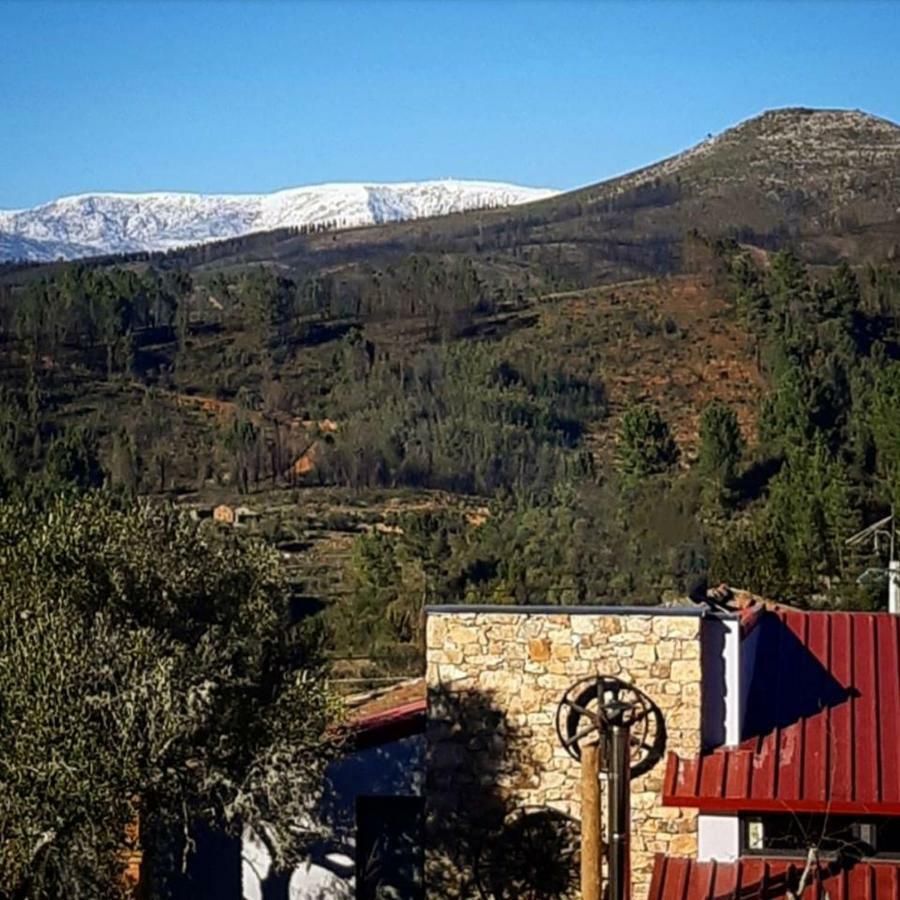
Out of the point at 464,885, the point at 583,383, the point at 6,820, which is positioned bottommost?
the point at 464,885

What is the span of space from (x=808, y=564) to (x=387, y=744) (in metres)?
20.6

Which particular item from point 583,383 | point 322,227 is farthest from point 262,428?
point 322,227

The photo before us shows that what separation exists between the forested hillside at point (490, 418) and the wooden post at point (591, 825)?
669 inches

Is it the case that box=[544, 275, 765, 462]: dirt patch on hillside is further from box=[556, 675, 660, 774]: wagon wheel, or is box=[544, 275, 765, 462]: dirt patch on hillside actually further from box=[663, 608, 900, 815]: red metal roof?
box=[556, 675, 660, 774]: wagon wheel

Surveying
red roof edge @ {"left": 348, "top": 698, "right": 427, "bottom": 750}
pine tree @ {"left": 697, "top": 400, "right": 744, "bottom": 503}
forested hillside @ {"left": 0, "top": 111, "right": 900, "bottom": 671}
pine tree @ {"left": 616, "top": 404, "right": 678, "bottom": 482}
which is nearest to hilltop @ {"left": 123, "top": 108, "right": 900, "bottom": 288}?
forested hillside @ {"left": 0, "top": 111, "right": 900, "bottom": 671}

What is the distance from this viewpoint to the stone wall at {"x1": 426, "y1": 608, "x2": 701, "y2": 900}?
37.3 ft

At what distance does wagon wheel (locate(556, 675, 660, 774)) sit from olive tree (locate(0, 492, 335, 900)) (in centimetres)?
185

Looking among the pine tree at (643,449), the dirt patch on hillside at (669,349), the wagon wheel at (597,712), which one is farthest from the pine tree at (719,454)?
the wagon wheel at (597,712)

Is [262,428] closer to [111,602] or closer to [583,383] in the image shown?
[583,383]

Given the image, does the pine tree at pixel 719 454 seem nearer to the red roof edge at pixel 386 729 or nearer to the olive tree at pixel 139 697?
the red roof edge at pixel 386 729

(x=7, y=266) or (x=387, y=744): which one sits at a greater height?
(x=7, y=266)

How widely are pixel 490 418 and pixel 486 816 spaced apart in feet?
149

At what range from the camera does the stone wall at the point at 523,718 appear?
11383 mm

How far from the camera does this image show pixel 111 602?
1212 cm
